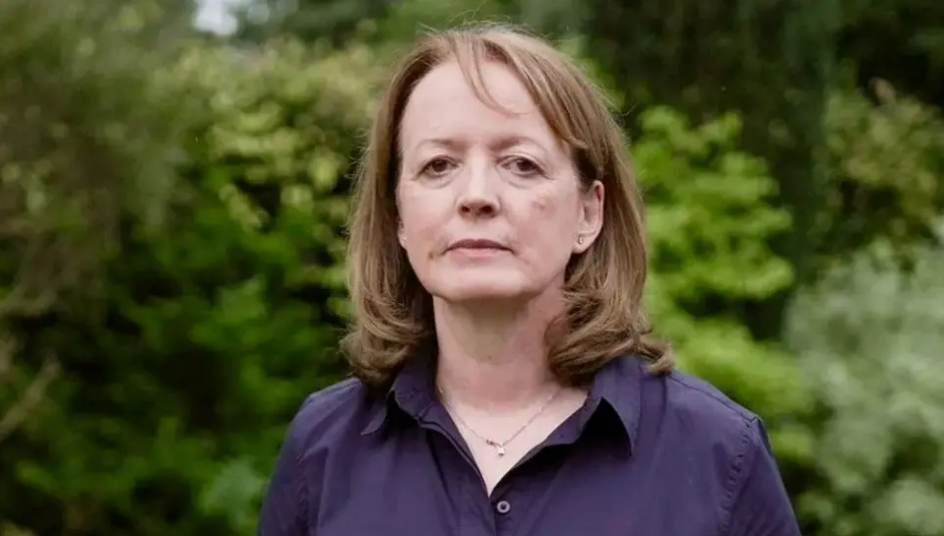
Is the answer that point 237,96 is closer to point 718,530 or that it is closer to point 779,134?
point 779,134

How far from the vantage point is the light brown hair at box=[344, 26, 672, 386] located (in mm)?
1596

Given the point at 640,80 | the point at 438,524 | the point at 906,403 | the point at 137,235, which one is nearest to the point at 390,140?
the point at 438,524

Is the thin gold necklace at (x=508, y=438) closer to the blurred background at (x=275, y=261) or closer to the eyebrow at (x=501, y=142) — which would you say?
the eyebrow at (x=501, y=142)

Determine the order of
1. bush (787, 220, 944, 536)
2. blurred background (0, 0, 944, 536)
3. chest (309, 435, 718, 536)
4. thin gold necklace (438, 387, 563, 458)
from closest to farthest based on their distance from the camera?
chest (309, 435, 718, 536) < thin gold necklace (438, 387, 563, 458) < blurred background (0, 0, 944, 536) < bush (787, 220, 944, 536)

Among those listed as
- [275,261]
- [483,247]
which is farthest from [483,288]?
[275,261]

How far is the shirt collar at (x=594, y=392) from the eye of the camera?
159cm

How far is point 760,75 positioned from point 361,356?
394 cm

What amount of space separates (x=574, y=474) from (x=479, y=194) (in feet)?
1.31

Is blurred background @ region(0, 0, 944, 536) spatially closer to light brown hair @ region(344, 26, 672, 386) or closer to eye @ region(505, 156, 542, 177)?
light brown hair @ region(344, 26, 672, 386)

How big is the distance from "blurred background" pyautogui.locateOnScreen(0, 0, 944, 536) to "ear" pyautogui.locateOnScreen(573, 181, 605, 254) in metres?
1.74

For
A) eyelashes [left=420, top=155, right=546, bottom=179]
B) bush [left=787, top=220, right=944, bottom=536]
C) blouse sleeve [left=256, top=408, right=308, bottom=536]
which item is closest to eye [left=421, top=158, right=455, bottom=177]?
eyelashes [left=420, top=155, right=546, bottom=179]

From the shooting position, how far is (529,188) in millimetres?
1548

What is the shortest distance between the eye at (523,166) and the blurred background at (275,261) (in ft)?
6.11

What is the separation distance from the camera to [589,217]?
1702 millimetres
